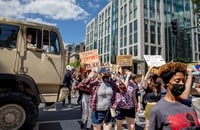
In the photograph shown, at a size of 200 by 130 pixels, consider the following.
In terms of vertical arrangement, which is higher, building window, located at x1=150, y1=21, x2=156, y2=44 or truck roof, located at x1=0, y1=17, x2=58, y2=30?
building window, located at x1=150, y1=21, x2=156, y2=44

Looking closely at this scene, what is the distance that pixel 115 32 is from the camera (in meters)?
67.7

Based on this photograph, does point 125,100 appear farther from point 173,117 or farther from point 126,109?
point 173,117

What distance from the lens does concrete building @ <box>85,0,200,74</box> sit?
55.7m

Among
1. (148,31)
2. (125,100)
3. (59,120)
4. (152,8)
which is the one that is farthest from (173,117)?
(152,8)

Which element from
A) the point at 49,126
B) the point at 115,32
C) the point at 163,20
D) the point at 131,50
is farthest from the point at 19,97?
the point at 115,32

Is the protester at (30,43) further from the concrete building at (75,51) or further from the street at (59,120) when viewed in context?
the concrete building at (75,51)

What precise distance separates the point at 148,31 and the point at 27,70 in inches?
2059

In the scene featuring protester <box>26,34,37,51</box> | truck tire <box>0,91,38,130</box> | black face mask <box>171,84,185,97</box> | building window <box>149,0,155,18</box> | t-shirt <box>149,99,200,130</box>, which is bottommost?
truck tire <box>0,91,38,130</box>

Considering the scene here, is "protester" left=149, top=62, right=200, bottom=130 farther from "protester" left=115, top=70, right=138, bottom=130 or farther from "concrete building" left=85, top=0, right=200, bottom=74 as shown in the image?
"concrete building" left=85, top=0, right=200, bottom=74

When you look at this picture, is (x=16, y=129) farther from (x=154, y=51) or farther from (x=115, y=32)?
(x=115, y=32)

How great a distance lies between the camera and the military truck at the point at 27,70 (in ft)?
20.4

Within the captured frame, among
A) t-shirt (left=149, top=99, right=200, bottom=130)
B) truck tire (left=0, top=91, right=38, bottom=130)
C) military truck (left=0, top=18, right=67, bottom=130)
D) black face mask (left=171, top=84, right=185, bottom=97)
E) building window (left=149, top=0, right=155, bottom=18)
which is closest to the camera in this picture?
t-shirt (left=149, top=99, right=200, bottom=130)

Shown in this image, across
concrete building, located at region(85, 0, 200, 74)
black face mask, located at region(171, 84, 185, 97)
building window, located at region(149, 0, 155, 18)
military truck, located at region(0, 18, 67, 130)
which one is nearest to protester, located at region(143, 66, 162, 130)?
military truck, located at region(0, 18, 67, 130)

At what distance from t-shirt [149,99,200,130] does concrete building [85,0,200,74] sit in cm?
4962
